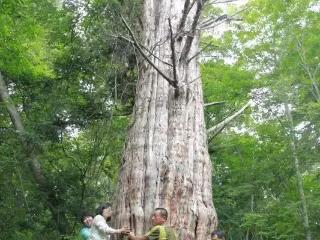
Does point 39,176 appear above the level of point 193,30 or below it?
below

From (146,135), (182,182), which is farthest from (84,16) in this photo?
(182,182)

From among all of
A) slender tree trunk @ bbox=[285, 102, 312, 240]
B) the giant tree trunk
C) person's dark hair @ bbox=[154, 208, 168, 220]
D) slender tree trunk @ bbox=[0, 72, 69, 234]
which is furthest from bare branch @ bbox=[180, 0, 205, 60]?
slender tree trunk @ bbox=[285, 102, 312, 240]

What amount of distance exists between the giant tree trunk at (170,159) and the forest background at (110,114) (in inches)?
86.0

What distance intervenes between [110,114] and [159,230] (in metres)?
5.58

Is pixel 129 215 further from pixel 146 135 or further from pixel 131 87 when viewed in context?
pixel 131 87

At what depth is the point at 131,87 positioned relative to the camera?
8.66 meters

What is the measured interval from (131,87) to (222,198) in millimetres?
4871

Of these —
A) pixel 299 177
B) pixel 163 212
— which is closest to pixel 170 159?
pixel 163 212

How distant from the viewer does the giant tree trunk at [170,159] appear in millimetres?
4238

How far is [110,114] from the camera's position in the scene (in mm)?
9195

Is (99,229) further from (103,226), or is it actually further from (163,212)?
(163,212)

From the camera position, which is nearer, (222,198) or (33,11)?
(33,11)

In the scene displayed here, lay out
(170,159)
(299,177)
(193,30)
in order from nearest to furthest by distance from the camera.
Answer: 1. (170,159)
2. (193,30)
3. (299,177)

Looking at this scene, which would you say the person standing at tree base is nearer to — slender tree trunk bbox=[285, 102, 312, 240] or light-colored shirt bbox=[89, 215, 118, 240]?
light-colored shirt bbox=[89, 215, 118, 240]
